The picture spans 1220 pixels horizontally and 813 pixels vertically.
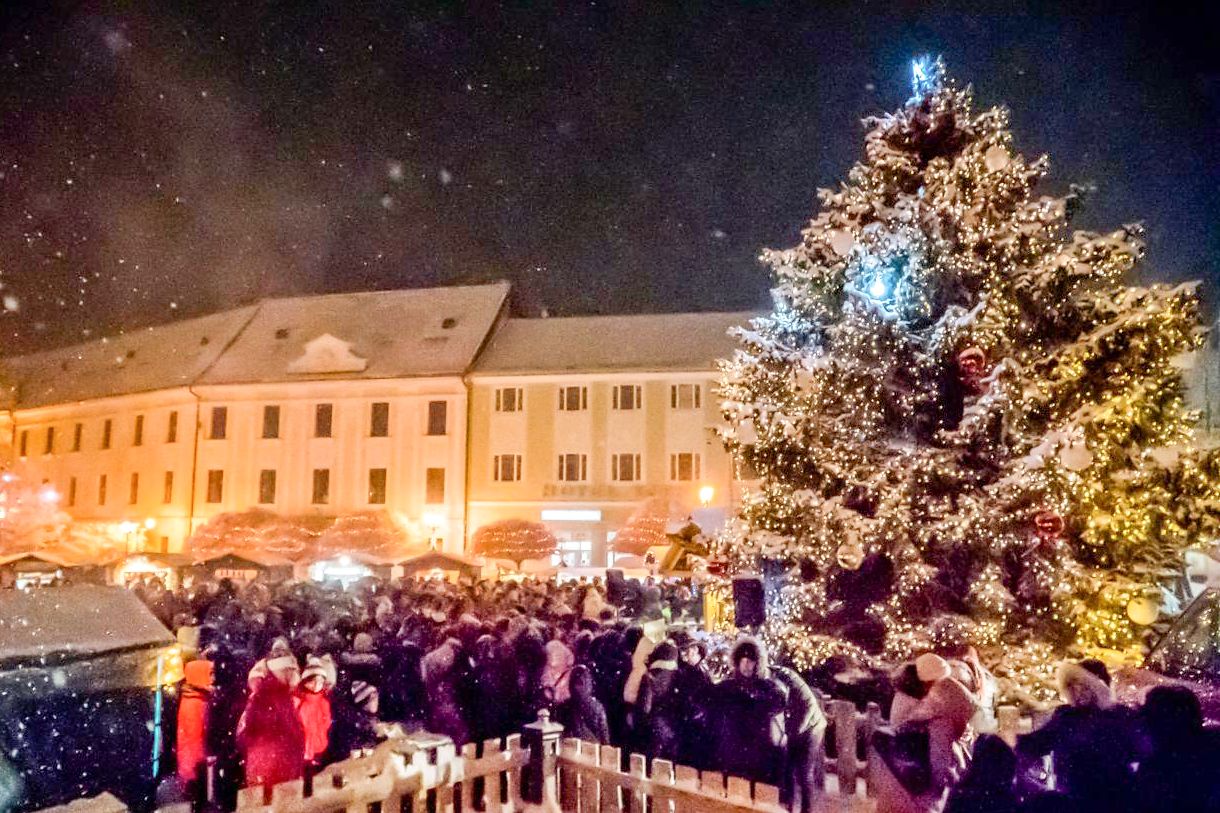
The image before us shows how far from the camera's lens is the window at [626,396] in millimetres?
35250

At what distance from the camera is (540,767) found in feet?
20.6

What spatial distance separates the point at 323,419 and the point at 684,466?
50.5 ft

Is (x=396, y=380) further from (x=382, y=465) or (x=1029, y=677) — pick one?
(x=1029, y=677)

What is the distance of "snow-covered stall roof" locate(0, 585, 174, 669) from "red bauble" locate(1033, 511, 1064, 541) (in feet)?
25.8

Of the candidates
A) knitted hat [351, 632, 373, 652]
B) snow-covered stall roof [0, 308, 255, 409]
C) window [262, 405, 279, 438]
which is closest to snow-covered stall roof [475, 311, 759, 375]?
window [262, 405, 279, 438]

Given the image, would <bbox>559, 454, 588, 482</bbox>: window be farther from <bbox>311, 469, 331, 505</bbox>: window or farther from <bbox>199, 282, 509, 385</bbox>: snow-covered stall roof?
<bbox>311, 469, 331, 505</bbox>: window

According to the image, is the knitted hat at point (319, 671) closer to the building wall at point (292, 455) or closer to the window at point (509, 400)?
the building wall at point (292, 455)

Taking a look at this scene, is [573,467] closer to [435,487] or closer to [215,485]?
[435,487]

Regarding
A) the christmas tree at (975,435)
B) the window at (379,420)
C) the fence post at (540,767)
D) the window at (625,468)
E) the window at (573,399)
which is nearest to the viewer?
the fence post at (540,767)

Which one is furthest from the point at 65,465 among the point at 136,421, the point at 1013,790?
the point at 1013,790

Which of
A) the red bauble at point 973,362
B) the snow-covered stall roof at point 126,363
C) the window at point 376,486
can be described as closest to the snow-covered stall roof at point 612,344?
the window at point 376,486

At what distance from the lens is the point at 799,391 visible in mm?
10695

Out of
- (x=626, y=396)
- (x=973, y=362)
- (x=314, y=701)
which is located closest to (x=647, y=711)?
(x=314, y=701)

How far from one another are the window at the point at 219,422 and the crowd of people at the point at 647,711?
2907cm
